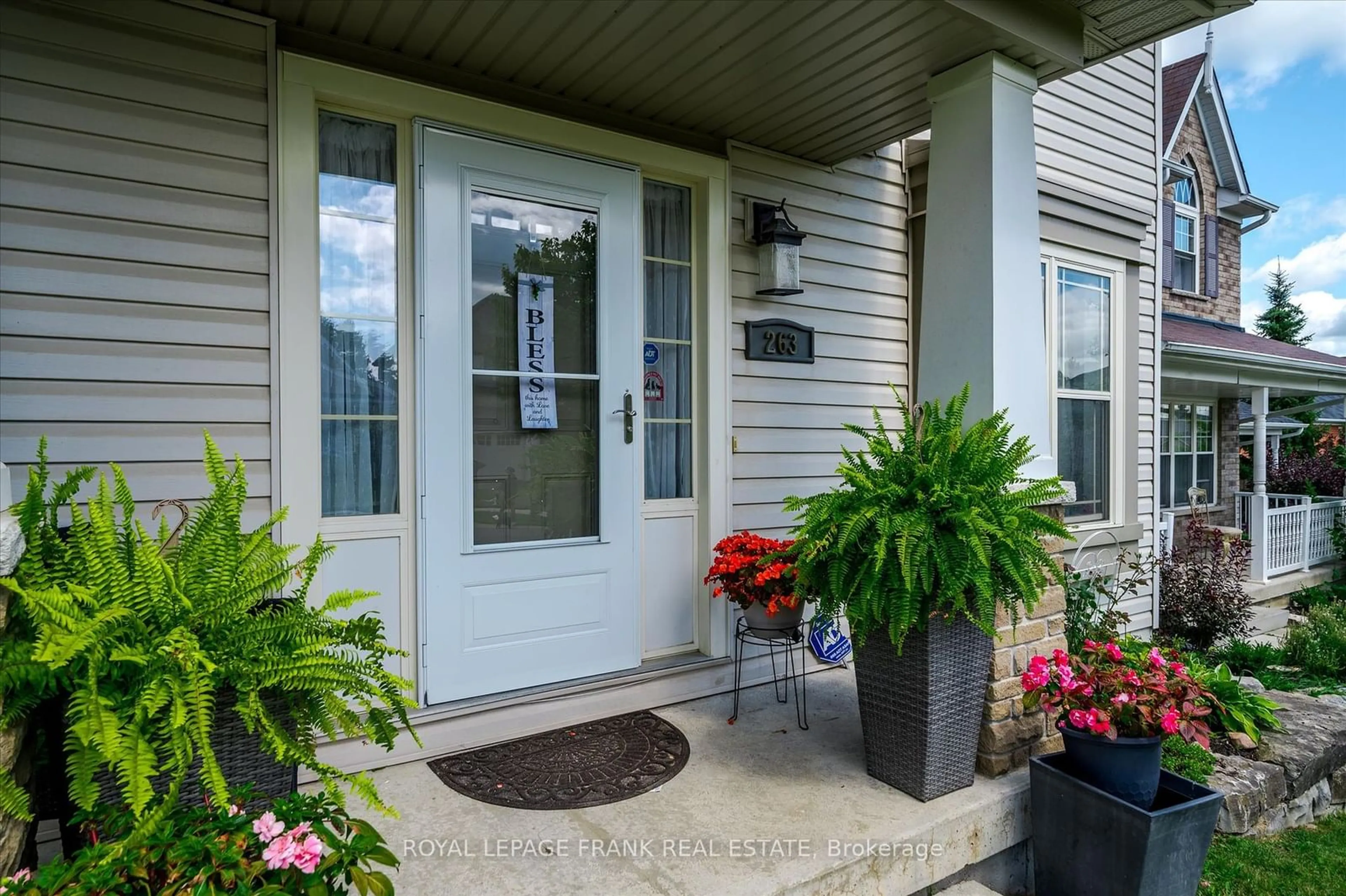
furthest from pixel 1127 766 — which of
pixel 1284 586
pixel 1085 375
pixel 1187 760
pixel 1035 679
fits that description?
pixel 1284 586

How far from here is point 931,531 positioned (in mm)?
2223

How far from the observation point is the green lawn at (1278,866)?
Answer: 2459 millimetres

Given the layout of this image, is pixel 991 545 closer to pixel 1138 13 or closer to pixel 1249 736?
pixel 1249 736

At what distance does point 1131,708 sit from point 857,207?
104 inches

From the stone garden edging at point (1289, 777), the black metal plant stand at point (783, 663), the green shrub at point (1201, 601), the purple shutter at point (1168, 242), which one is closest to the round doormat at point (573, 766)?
the black metal plant stand at point (783, 663)

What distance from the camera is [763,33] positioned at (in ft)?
8.36

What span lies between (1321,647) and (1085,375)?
2420 mm

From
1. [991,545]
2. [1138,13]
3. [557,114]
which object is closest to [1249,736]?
[991,545]

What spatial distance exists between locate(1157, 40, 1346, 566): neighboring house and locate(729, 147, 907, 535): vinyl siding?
4.46m

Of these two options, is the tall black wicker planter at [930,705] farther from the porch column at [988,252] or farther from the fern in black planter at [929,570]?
the porch column at [988,252]

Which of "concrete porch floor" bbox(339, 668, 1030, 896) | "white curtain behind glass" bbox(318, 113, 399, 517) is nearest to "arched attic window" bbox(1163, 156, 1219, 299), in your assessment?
"concrete porch floor" bbox(339, 668, 1030, 896)

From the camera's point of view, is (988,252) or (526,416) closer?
(988,252)

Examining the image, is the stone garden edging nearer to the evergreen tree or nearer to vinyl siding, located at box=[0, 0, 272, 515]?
vinyl siding, located at box=[0, 0, 272, 515]

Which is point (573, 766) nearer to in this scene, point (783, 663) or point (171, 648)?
point (783, 663)
